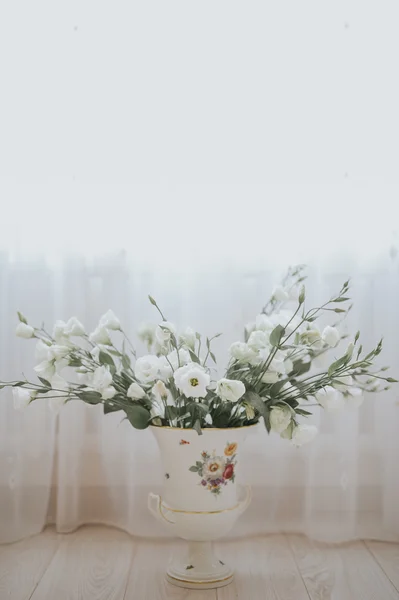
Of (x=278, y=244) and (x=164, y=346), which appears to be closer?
(x=164, y=346)

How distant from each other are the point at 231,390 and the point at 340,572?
567 millimetres

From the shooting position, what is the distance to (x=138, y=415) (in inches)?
55.2

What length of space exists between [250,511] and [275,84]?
43.3 inches

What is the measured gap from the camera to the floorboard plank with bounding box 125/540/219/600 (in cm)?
143

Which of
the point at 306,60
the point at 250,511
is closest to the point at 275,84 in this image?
the point at 306,60

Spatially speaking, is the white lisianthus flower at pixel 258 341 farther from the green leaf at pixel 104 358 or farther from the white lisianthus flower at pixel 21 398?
the white lisianthus flower at pixel 21 398

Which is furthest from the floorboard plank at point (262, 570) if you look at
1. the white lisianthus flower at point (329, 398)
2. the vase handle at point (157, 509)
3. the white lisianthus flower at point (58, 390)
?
the white lisianthus flower at point (58, 390)

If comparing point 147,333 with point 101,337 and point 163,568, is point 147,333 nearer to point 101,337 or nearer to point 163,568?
point 101,337

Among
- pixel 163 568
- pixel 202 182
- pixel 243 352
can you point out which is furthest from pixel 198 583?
pixel 202 182

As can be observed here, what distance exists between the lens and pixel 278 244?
5.99 ft

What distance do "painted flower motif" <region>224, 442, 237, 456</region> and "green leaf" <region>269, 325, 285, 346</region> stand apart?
230 millimetres

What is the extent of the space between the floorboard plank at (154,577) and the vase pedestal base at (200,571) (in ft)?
0.05

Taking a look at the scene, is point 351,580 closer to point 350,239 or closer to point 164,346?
point 164,346

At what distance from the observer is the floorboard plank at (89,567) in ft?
4.75
